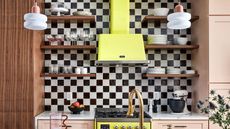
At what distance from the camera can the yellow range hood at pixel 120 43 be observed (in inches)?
143

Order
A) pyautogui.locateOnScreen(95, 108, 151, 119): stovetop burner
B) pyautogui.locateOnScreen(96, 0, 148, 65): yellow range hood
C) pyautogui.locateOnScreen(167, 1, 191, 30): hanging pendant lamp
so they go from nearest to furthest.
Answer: pyautogui.locateOnScreen(167, 1, 191, 30): hanging pendant lamp → pyautogui.locateOnScreen(95, 108, 151, 119): stovetop burner → pyautogui.locateOnScreen(96, 0, 148, 65): yellow range hood

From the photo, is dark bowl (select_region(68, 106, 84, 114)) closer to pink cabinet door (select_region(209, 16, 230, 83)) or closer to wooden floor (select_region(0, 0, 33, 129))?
wooden floor (select_region(0, 0, 33, 129))

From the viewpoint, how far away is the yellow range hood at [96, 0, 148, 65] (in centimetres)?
364

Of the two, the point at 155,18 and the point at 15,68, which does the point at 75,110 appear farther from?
the point at 155,18

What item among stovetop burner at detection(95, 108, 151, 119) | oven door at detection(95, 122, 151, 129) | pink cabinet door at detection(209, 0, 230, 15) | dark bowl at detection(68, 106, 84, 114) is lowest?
oven door at detection(95, 122, 151, 129)

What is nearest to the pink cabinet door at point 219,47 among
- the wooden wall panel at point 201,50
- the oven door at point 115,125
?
the wooden wall panel at point 201,50

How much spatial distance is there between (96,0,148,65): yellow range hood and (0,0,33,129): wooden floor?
86 cm

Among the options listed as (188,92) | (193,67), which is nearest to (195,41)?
(193,67)

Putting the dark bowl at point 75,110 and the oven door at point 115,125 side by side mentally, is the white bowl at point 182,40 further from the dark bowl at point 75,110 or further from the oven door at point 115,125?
the dark bowl at point 75,110

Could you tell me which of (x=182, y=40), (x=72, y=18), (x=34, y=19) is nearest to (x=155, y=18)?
(x=182, y=40)

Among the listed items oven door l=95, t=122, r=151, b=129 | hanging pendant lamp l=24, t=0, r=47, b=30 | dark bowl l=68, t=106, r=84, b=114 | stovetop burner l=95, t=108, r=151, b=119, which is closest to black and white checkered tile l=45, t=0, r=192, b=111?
stovetop burner l=95, t=108, r=151, b=119

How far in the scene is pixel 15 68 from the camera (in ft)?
11.6

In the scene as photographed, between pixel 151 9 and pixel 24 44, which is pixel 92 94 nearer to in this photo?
pixel 24 44

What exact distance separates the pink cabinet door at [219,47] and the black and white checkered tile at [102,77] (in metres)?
0.60
